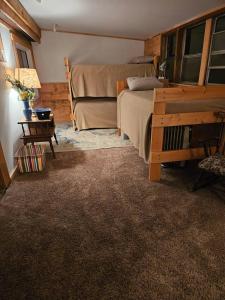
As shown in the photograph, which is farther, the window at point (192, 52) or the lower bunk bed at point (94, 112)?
the lower bunk bed at point (94, 112)

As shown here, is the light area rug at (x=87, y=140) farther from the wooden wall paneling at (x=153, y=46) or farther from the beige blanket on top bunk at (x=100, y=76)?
the wooden wall paneling at (x=153, y=46)

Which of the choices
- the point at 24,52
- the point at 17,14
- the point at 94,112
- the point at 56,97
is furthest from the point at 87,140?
the point at 24,52

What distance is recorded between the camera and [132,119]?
2434 mm

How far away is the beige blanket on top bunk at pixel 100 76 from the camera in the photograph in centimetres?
350

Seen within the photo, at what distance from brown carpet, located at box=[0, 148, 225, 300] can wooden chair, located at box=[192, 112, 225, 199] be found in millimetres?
137

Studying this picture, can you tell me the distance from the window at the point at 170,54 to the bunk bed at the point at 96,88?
25cm

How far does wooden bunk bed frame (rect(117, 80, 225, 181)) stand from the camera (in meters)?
1.70

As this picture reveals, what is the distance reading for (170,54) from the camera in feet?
12.1

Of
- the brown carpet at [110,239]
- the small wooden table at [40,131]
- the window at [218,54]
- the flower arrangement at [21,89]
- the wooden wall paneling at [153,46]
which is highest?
the wooden wall paneling at [153,46]

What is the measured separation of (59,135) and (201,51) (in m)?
2.82

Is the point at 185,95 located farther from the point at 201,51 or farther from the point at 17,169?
the point at 17,169

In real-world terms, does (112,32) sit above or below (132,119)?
above

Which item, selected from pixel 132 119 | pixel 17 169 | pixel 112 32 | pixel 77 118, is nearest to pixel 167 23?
pixel 112 32

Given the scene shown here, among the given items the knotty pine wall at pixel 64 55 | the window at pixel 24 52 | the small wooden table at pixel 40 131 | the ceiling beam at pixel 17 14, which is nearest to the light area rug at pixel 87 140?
the small wooden table at pixel 40 131
